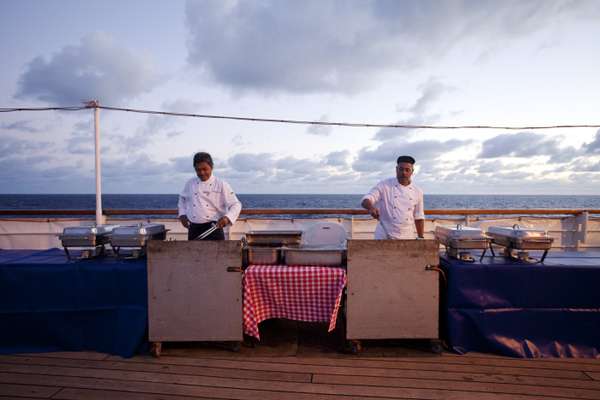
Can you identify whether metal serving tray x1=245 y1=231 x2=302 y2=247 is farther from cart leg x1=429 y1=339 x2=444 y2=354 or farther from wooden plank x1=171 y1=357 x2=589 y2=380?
cart leg x1=429 y1=339 x2=444 y2=354

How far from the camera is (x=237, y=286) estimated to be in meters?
2.44

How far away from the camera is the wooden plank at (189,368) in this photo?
221 cm

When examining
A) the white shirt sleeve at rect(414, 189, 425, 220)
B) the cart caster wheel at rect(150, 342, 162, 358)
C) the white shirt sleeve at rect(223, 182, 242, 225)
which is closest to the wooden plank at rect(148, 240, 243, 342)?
the cart caster wheel at rect(150, 342, 162, 358)

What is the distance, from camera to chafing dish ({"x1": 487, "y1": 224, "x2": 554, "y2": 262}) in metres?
2.54

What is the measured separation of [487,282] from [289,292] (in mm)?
1408

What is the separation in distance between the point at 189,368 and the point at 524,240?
254 centimetres

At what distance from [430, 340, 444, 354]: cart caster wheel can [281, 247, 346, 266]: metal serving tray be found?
897mm

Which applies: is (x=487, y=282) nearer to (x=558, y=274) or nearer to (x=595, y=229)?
(x=558, y=274)

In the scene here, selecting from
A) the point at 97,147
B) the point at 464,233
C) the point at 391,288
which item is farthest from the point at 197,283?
the point at 97,147

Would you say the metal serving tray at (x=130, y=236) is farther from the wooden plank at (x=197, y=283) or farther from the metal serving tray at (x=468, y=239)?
the metal serving tray at (x=468, y=239)

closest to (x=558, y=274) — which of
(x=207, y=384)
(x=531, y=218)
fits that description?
(x=207, y=384)

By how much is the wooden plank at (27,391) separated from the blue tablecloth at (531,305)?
2628 mm

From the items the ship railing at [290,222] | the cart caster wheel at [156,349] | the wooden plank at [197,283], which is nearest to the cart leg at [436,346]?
the wooden plank at [197,283]

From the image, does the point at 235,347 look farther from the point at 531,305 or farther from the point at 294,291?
the point at 531,305
